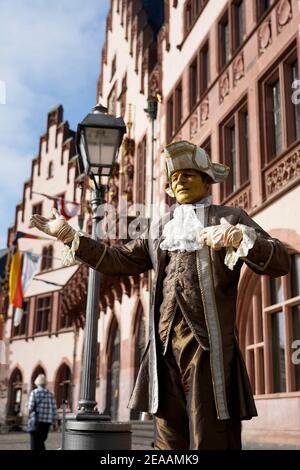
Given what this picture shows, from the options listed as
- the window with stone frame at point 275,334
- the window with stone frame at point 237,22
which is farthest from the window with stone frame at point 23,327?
the window with stone frame at point 275,334

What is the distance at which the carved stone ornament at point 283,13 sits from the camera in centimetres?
1189

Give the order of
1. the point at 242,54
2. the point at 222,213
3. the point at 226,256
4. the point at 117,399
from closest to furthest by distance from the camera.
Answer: the point at 226,256 → the point at 222,213 → the point at 242,54 → the point at 117,399

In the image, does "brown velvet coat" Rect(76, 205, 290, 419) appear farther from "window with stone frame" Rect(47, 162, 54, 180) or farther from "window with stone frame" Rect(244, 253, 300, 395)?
"window with stone frame" Rect(47, 162, 54, 180)

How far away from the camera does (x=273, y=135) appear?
12.4 m

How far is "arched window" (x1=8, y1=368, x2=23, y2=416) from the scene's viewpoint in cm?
3522

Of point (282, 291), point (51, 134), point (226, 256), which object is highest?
point (51, 134)

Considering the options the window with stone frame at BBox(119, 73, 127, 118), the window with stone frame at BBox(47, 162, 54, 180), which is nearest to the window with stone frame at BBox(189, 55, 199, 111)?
the window with stone frame at BBox(119, 73, 127, 118)

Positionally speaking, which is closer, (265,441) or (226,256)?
(226,256)

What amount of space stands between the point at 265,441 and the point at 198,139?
26.8 ft

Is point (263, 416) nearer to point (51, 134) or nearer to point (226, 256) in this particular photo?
point (226, 256)

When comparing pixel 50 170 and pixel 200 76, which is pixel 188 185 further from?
pixel 50 170

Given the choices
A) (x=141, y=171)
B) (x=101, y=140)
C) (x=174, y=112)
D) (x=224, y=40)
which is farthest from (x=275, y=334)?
(x=141, y=171)

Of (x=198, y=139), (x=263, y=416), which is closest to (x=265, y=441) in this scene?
(x=263, y=416)

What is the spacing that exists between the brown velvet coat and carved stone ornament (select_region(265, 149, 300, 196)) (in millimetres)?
7664
